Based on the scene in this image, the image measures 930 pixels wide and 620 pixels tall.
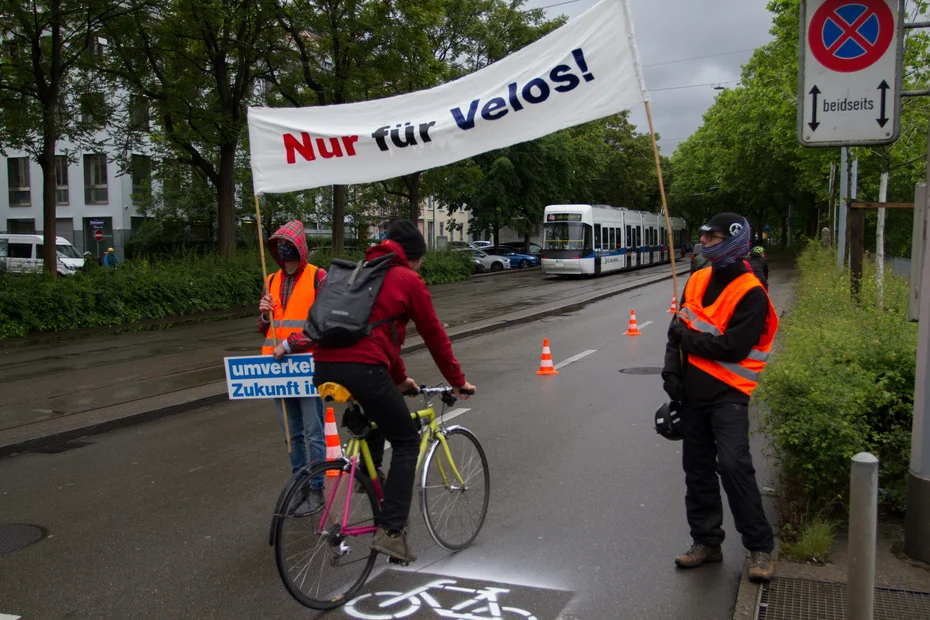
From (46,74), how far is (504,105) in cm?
1967

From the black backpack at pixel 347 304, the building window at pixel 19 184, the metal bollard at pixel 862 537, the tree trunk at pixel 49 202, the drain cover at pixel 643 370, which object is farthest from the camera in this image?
the building window at pixel 19 184

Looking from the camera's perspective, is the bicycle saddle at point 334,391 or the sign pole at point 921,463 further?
the sign pole at point 921,463

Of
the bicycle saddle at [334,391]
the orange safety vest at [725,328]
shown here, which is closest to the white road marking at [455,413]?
the orange safety vest at [725,328]

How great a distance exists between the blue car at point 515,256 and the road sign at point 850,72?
45059 millimetres

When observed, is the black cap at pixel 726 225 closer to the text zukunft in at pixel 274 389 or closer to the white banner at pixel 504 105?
the white banner at pixel 504 105

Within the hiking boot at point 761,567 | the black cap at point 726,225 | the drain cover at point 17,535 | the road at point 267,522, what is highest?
the black cap at point 726,225

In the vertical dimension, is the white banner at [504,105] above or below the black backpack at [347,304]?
above

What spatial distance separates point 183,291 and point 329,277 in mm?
18370

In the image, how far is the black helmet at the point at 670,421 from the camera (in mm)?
4562

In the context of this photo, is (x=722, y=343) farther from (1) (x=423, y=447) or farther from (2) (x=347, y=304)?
(2) (x=347, y=304)

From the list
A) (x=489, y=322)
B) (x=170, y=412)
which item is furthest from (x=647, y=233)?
(x=170, y=412)

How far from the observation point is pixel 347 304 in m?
3.92

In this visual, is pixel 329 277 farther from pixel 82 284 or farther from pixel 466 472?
pixel 82 284

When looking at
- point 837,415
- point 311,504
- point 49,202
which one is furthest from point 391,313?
point 49,202
